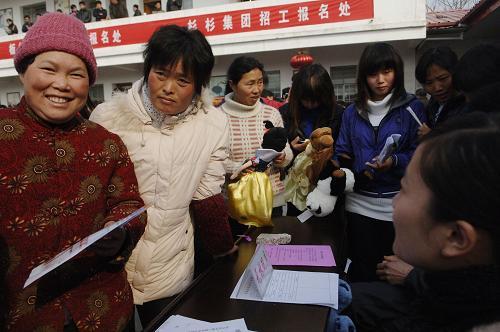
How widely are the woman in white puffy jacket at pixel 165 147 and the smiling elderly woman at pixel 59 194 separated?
162 mm

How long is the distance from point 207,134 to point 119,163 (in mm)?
391

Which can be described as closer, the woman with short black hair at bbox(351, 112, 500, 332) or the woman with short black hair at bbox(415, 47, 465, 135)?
the woman with short black hair at bbox(351, 112, 500, 332)

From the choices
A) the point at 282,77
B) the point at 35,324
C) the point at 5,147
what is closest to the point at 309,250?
the point at 35,324

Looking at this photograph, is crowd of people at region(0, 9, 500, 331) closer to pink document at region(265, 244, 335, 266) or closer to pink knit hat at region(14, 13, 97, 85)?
pink knit hat at region(14, 13, 97, 85)

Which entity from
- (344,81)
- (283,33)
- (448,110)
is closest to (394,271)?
(448,110)

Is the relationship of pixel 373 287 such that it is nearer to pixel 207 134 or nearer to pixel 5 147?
pixel 207 134

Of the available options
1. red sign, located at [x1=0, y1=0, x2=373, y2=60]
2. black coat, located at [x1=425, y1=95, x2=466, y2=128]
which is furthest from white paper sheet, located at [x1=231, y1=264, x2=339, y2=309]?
red sign, located at [x1=0, y1=0, x2=373, y2=60]

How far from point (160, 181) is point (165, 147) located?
4.7 inches

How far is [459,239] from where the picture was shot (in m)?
0.71

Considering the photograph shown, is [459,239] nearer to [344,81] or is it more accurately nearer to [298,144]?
[298,144]

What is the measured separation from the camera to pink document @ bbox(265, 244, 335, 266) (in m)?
1.36

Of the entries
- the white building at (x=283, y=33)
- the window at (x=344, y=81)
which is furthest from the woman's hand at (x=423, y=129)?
the window at (x=344, y=81)

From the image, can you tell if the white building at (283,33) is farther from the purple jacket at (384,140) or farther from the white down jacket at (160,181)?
the white down jacket at (160,181)

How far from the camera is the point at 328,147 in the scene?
74.9 inches
